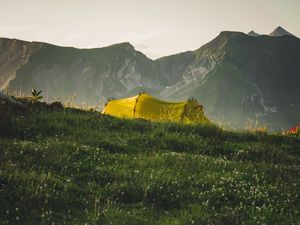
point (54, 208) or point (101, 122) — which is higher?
point (101, 122)

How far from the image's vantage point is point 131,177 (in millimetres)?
10656

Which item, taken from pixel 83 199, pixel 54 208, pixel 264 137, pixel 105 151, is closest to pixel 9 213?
pixel 54 208

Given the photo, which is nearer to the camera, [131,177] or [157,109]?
[131,177]

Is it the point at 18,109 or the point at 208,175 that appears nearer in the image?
the point at 208,175

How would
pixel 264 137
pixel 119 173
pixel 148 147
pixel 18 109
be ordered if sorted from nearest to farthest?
pixel 119 173 < pixel 148 147 < pixel 18 109 < pixel 264 137

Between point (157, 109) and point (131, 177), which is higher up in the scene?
point (157, 109)

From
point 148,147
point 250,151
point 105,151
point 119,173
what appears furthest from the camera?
point 250,151

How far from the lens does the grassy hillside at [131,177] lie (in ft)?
28.0

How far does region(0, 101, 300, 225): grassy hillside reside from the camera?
28.0 feet

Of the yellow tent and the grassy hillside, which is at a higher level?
the yellow tent

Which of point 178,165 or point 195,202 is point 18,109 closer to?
point 178,165

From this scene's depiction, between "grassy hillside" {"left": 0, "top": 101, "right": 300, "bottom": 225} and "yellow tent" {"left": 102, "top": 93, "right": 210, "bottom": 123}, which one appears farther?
"yellow tent" {"left": 102, "top": 93, "right": 210, "bottom": 123}

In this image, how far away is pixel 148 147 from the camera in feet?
47.6

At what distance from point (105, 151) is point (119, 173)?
8.08 ft
